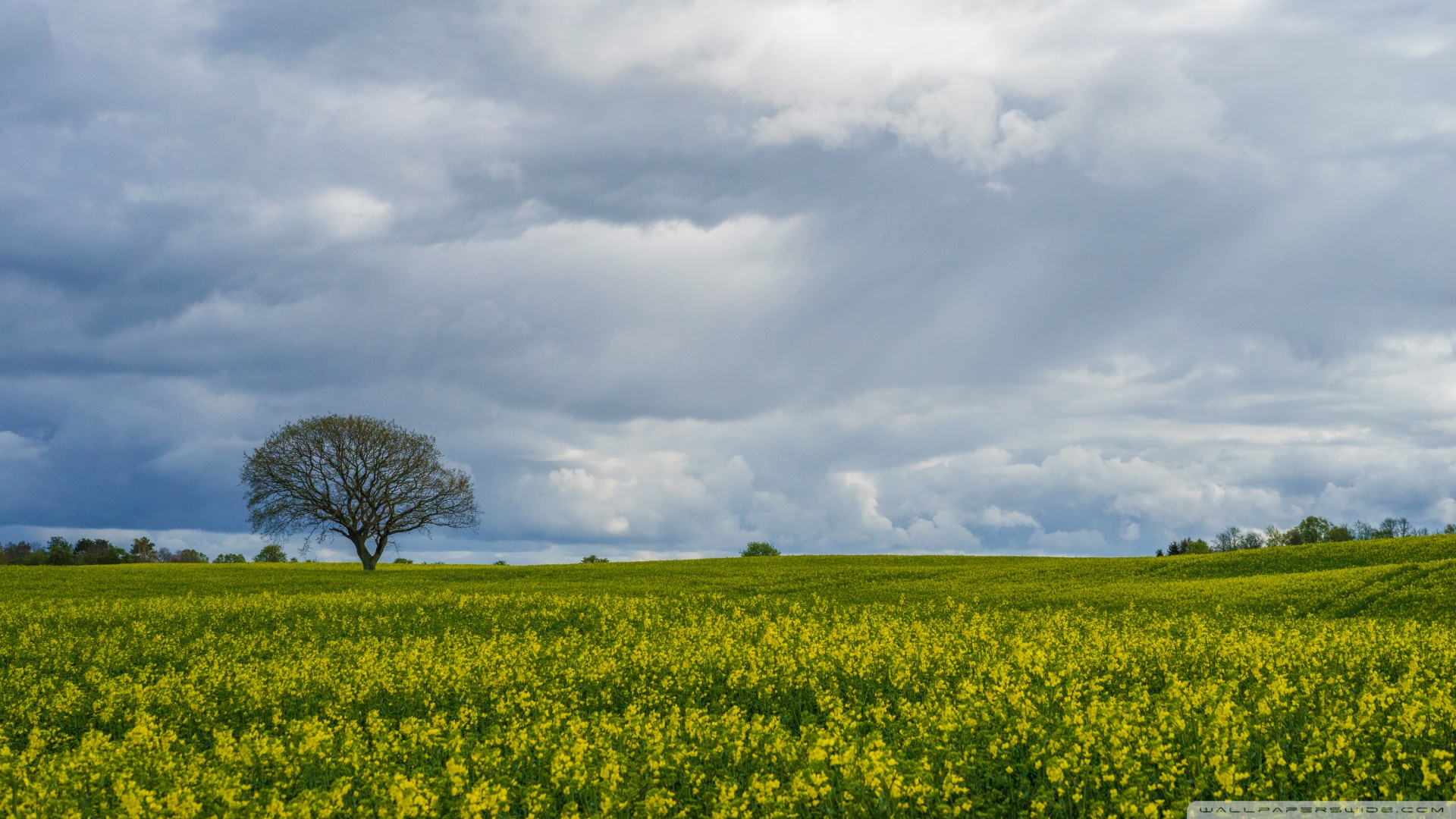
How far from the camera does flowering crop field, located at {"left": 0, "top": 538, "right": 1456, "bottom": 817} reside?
8.83 m

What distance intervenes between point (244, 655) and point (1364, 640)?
26.7 metres

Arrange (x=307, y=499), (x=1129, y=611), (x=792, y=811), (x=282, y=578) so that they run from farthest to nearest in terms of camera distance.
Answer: (x=307, y=499) → (x=282, y=578) → (x=1129, y=611) → (x=792, y=811)

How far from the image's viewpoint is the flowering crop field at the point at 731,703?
8828 millimetres

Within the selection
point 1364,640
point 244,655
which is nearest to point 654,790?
point 1364,640

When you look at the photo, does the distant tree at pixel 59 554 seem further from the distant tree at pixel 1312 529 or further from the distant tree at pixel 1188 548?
the distant tree at pixel 1312 529

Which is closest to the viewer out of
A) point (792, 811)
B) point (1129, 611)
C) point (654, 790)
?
point (792, 811)

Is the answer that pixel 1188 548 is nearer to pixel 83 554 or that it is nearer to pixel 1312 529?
pixel 1312 529

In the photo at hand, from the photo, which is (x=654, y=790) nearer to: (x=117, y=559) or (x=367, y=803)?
(x=367, y=803)

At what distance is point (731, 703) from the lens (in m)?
15.6

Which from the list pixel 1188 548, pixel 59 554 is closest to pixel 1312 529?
pixel 1188 548

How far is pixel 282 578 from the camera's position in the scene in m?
51.3

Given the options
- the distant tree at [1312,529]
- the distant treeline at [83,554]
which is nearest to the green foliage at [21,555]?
the distant treeline at [83,554]

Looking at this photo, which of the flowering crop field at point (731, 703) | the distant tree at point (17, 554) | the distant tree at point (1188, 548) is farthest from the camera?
the distant tree at point (17, 554)

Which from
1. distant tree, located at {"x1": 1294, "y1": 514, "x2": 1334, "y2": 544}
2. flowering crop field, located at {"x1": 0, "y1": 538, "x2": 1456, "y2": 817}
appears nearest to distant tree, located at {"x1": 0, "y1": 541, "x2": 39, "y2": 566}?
flowering crop field, located at {"x1": 0, "y1": 538, "x2": 1456, "y2": 817}
